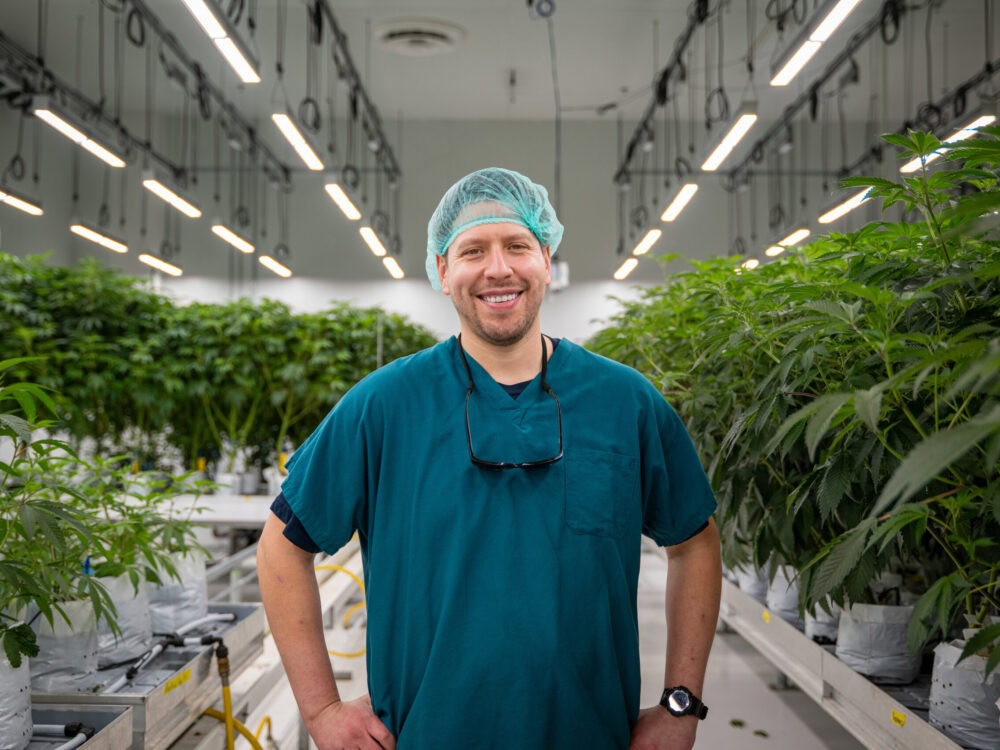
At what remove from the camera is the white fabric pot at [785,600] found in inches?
77.9

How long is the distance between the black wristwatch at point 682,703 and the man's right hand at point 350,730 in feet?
1.37

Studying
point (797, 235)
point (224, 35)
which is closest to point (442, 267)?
point (224, 35)

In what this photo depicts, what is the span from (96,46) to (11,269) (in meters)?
4.34

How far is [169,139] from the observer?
1010cm

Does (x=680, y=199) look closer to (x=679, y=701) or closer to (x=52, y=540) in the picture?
(x=679, y=701)

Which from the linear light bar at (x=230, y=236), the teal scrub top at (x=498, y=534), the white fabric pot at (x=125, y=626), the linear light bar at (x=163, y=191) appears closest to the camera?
the teal scrub top at (x=498, y=534)

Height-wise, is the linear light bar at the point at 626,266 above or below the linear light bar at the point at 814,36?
below

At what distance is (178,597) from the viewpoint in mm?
1892

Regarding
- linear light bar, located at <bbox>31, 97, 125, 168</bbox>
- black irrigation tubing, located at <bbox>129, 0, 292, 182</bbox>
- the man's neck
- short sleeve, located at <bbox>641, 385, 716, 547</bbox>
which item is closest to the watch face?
short sleeve, located at <bbox>641, 385, 716, 547</bbox>

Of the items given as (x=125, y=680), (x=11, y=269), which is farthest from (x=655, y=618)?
(x=11, y=269)

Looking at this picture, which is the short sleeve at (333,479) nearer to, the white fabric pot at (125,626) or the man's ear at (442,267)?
the man's ear at (442,267)

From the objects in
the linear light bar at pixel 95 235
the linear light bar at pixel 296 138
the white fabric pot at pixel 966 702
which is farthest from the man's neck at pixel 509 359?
the linear light bar at pixel 95 235

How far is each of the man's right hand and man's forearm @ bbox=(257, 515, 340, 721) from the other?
2 centimetres

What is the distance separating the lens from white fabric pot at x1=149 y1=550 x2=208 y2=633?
6.13ft
